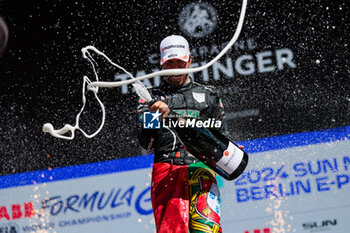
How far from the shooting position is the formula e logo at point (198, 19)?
337 cm

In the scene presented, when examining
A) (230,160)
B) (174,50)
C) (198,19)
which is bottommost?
(230,160)

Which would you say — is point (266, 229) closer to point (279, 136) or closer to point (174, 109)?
point (279, 136)

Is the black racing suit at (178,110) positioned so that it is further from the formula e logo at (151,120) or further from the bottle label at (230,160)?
the bottle label at (230,160)

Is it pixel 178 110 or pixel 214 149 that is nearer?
pixel 214 149

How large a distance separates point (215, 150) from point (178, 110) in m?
0.33

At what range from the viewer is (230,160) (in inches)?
61.0

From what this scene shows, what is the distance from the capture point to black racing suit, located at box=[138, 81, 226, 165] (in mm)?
1751

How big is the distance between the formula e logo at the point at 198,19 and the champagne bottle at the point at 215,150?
184 centimetres

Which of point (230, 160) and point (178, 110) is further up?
point (178, 110)

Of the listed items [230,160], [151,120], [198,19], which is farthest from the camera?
[198,19]

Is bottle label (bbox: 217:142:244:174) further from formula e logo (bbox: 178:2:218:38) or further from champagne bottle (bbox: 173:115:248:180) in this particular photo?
formula e logo (bbox: 178:2:218:38)

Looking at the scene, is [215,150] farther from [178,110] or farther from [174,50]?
[174,50]

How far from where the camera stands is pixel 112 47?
3.46 meters

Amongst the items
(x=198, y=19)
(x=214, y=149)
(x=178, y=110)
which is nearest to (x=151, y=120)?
(x=178, y=110)
